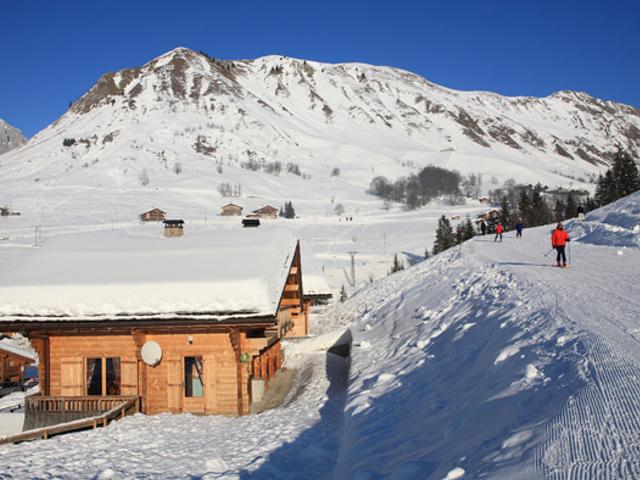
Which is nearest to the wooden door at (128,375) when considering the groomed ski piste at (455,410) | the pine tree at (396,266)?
the groomed ski piste at (455,410)

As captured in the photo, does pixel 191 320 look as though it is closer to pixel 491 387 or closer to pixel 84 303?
pixel 84 303

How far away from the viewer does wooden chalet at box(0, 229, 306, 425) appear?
13156mm

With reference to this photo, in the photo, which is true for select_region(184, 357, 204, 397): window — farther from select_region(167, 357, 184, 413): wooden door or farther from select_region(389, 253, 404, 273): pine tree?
select_region(389, 253, 404, 273): pine tree

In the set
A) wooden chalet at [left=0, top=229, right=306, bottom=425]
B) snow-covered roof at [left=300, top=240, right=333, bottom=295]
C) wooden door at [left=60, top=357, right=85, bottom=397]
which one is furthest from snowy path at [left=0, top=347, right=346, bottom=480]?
snow-covered roof at [left=300, top=240, right=333, bottom=295]

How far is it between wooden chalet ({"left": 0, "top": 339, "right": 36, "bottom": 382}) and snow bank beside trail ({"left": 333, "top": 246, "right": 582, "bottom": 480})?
1974 centimetres

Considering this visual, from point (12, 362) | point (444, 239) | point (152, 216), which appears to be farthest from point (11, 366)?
point (152, 216)

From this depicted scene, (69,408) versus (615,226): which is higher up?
(615,226)

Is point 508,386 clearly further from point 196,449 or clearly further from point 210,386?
point 210,386

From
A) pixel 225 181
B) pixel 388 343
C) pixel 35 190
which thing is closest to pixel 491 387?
pixel 388 343

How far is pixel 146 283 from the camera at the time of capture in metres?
13.5

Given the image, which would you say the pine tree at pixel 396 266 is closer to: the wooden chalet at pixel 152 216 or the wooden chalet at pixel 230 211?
the wooden chalet at pixel 152 216

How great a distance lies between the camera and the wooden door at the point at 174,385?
13766 millimetres

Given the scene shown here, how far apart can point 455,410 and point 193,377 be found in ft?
29.1

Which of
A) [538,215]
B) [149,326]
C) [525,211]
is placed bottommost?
Answer: [149,326]
